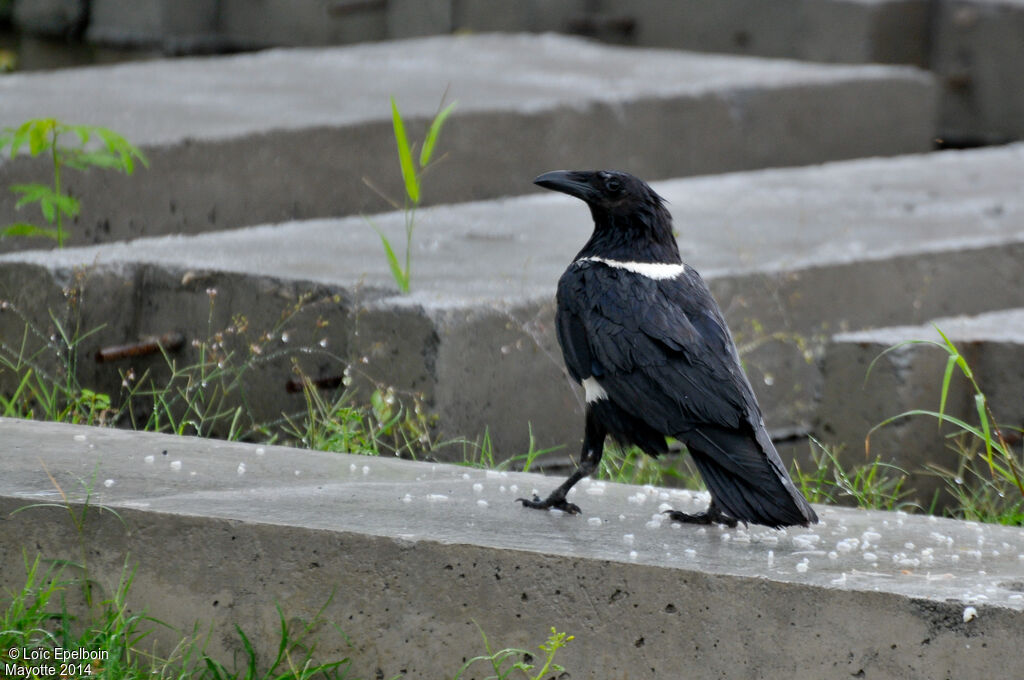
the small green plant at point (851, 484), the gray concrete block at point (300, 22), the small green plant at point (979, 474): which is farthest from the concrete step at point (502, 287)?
the gray concrete block at point (300, 22)

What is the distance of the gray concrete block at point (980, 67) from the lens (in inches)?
343

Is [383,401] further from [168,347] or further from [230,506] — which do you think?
[230,506]

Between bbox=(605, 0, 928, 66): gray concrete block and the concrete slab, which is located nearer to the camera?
the concrete slab

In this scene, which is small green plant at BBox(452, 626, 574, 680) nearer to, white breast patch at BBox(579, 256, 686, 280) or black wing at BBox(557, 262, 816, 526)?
black wing at BBox(557, 262, 816, 526)

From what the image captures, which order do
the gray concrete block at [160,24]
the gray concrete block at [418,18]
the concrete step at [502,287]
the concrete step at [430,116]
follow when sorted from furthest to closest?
the gray concrete block at [160,24] < the gray concrete block at [418,18] < the concrete step at [430,116] < the concrete step at [502,287]

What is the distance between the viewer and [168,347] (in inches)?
187

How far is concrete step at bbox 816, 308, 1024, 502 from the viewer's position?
15.4ft

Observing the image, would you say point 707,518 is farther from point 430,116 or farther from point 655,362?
point 430,116

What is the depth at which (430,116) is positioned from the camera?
6.68 metres

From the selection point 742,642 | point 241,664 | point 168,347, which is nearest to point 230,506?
point 241,664

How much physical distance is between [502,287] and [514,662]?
1996mm

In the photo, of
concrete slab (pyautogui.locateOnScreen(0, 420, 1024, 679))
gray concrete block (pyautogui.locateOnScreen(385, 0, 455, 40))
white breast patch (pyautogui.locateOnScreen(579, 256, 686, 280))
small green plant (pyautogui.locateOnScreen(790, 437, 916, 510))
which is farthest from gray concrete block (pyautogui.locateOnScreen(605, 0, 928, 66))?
concrete slab (pyautogui.locateOnScreen(0, 420, 1024, 679))

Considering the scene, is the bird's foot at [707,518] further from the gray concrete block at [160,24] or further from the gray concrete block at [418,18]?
the gray concrete block at [160,24]

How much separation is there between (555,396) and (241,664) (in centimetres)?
197
